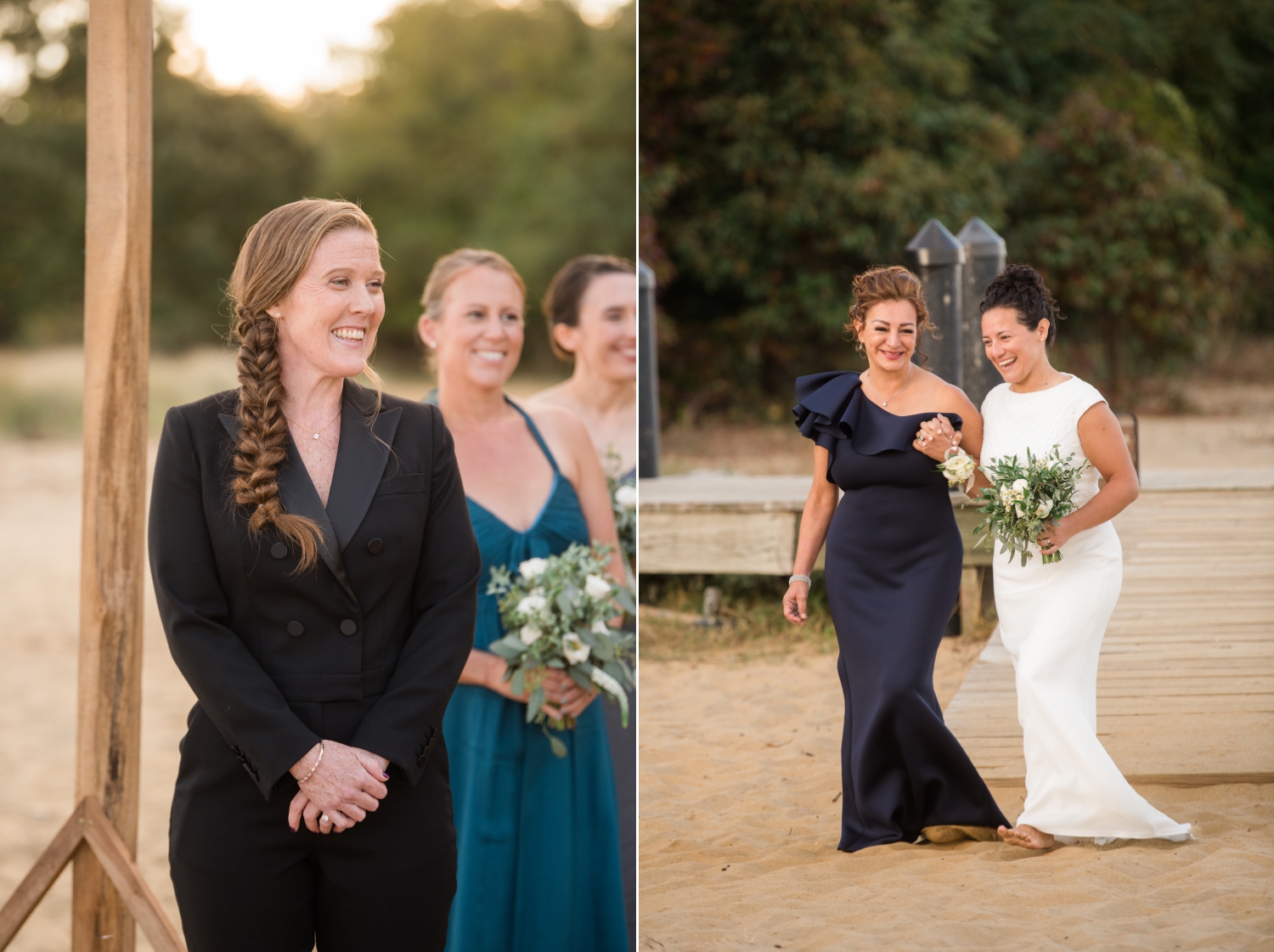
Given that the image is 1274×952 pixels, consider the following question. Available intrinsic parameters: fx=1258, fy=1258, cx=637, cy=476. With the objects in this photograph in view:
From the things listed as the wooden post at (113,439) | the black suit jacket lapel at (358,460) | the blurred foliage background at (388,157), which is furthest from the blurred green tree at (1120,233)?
the black suit jacket lapel at (358,460)

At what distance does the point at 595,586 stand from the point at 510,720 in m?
0.45

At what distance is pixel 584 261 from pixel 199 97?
19.1m

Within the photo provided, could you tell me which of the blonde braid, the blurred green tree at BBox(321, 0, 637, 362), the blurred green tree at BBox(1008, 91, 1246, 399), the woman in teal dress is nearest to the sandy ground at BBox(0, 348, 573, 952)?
A: the woman in teal dress

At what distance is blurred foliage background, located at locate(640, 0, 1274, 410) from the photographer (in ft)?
45.1

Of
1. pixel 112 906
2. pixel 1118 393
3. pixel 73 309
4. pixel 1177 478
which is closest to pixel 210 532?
pixel 112 906

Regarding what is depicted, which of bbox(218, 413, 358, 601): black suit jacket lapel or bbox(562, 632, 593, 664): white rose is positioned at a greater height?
bbox(218, 413, 358, 601): black suit jacket lapel

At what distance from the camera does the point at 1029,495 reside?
10.2ft

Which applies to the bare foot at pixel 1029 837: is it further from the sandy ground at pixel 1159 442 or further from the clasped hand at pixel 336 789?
the sandy ground at pixel 1159 442

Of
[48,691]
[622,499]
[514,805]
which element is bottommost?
[48,691]

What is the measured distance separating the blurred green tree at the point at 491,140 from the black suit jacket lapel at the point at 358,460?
17.2 meters

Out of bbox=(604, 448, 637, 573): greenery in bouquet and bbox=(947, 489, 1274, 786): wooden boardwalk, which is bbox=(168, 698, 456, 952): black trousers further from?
bbox=(947, 489, 1274, 786): wooden boardwalk

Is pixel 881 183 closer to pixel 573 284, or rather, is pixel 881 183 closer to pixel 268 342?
pixel 573 284

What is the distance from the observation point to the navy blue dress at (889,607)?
3.35 metres

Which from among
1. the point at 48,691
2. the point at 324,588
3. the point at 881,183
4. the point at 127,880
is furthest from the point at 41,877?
the point at 881,183
